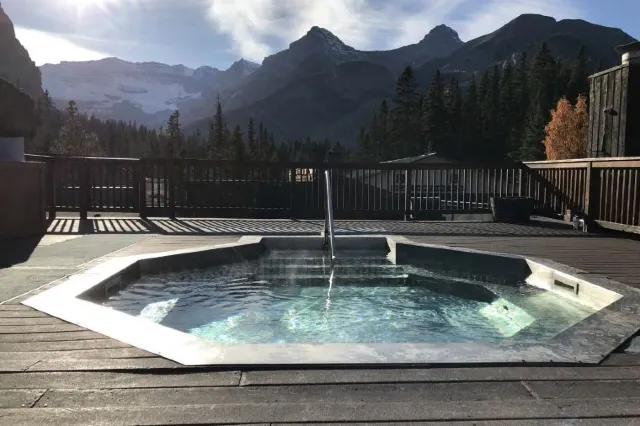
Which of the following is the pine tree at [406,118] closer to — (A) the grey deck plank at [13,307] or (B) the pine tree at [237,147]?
(B) the pine tree at [237,147]

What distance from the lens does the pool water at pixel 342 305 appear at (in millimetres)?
3348

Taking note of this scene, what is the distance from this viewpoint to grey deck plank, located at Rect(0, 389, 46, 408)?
5.62 feet

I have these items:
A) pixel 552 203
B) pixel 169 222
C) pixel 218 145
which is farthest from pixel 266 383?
pixel 218 145

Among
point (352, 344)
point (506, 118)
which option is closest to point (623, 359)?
point (352, 344)

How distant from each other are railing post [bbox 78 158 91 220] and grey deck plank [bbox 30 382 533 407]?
22.0 ft

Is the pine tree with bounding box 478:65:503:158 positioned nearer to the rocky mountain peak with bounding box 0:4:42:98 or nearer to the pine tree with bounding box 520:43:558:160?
the pine tree with bounding box 520:43:558:160

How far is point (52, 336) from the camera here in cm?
237

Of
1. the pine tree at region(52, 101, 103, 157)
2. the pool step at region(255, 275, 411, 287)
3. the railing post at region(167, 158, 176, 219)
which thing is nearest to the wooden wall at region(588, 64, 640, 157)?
the pool step at region(255, 275, 411, 287)

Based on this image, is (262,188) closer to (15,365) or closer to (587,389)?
(15,365)

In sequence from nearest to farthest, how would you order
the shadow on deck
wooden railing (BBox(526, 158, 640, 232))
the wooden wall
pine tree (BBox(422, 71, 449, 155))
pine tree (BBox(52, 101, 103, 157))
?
wooden railing (BBox(526, 158, 640, 232)) < the shadow on deck < the wooden wall < pine tree (BBox(52, 101, 103, 157)) < pine tree (BBox(422, 71, 449, 155))

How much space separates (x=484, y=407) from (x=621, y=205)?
230 inches

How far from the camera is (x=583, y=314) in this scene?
3.46 m

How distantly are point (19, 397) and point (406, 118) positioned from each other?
60.5 m

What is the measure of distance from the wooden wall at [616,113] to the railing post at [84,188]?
10753mm
